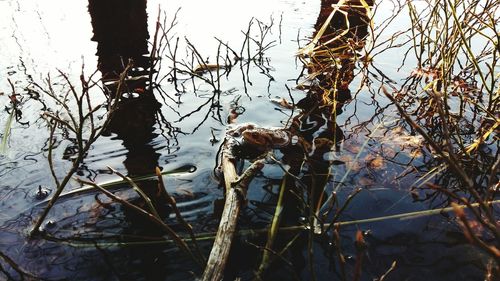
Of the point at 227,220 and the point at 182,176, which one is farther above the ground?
the point at 227,220

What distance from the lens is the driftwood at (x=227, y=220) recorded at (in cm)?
172

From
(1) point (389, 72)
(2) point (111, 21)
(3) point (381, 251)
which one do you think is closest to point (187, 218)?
(3) point (381, 251)

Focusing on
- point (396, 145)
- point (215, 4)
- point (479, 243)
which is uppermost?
point (215, 4)

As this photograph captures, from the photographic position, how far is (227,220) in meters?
2.03

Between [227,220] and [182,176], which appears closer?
[227,220]

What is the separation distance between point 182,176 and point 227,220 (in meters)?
1.00

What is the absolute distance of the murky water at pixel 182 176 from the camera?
6.85ft

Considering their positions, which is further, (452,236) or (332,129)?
(332,129)

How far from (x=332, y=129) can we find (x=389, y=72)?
1.84 m

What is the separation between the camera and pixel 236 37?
6.10m

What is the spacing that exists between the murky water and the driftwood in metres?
0.23

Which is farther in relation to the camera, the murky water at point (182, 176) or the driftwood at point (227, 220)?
the murky water at point (182, 176)

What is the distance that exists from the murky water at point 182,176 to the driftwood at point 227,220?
0.23m

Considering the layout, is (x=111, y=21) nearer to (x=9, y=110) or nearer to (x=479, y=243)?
(x=9, y=110)
